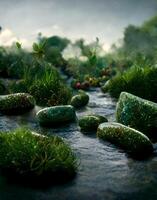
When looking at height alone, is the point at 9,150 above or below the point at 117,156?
above

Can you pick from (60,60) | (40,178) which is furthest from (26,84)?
(60,60)

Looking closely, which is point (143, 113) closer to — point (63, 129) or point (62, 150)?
point (63, 129)

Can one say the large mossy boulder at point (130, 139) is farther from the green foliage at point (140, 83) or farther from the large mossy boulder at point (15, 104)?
the green foliage at point (140, 83)

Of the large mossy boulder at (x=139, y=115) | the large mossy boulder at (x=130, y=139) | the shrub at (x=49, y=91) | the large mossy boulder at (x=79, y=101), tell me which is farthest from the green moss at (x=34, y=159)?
the large mossy boulder at (x=79, y=101)

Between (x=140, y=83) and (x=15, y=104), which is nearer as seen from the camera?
(x=15, y=104)

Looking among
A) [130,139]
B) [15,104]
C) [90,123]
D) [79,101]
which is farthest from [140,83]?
[130,139]

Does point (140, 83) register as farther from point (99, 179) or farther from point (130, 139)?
point (99, 179)
